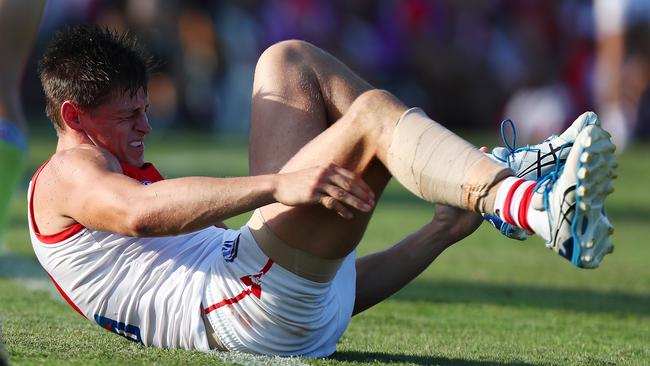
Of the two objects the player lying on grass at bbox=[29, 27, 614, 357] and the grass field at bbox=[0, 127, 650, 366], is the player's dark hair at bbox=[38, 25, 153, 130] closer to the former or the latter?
the player lying on grass at bbox=[29, 27, 614, 357]

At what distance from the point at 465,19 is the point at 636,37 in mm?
3056

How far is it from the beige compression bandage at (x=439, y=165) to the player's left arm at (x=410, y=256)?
0.81 metres

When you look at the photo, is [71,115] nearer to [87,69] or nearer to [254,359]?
[87,69]

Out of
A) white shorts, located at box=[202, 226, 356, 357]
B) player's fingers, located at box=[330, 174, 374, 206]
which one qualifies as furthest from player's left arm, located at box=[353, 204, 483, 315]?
player's fingers, located at box=[330, 174, 374, 206]

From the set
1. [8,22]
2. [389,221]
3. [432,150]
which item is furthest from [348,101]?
[389,221]

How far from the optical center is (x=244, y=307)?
13.3 ft

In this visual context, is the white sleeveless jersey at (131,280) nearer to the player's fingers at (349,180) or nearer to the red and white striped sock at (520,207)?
the player's fingers at (349,180)

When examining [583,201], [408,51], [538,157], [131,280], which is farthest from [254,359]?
[408,51]

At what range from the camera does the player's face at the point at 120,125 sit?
416 centimetres

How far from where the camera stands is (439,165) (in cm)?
359

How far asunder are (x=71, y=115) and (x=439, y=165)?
4.64ft

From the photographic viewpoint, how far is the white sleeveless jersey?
4.07 metres

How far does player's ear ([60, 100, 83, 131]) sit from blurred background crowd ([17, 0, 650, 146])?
48.0 ft

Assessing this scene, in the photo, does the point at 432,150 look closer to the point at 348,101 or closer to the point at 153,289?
the point at 348,101
